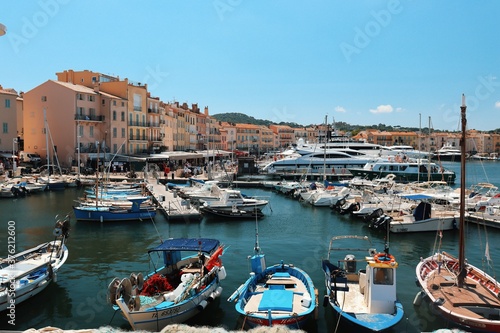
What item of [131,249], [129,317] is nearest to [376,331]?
[129,317]

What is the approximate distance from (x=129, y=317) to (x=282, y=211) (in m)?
27.4

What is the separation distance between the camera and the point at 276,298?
47.0 feet

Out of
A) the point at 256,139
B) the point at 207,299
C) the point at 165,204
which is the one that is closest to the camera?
the point at 207,299

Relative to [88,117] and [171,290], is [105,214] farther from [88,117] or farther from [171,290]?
[88,117]

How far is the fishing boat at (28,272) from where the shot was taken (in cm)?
1488

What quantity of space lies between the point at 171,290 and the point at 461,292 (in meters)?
9.98

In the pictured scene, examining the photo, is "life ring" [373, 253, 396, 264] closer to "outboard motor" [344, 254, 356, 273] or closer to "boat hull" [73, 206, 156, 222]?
"outboard motor" [344, 254, 356, 273]

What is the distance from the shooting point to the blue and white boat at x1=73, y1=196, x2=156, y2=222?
106 ft

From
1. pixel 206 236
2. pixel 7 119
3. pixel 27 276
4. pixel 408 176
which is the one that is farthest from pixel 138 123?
pixel 27 276

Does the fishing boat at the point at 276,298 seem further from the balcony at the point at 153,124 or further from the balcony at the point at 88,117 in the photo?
the balcony at the point at 153,124

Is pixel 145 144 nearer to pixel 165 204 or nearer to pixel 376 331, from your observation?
pixel 165 204

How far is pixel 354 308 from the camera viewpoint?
45.3 ft

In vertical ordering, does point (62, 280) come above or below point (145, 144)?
below

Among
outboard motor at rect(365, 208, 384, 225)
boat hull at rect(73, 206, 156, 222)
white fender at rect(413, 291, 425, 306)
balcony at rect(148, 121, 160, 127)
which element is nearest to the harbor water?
white fender at rect(413, 291, 425, 306)
